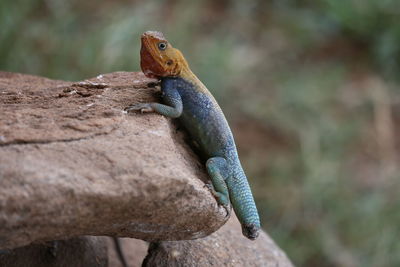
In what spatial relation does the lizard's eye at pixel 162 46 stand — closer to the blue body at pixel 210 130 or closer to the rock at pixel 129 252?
the blue body at pixel 210 130

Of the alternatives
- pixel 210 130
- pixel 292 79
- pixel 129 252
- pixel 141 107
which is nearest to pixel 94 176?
pixel 141 107

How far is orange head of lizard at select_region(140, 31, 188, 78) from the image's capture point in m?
2.88

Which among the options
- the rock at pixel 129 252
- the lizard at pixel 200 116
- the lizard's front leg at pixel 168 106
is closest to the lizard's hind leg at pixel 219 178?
the lizard at pixel 200 116

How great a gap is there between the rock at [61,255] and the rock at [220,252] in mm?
361

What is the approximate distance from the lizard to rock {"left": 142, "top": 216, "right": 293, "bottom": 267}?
25 centimetres

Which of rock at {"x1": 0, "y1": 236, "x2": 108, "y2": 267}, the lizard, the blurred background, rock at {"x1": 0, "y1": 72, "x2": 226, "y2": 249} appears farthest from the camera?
the blurred background

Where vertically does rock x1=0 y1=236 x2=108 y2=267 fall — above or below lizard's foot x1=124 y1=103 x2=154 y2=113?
below

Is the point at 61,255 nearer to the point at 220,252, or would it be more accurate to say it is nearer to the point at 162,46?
the point at 220,252

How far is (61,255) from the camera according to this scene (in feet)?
9.58

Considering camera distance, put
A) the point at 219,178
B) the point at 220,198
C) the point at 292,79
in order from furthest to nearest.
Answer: the point at 292,79
the point at 219,178
the point at 220,198

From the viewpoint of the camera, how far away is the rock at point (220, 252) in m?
2.74

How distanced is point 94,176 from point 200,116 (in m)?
0.92

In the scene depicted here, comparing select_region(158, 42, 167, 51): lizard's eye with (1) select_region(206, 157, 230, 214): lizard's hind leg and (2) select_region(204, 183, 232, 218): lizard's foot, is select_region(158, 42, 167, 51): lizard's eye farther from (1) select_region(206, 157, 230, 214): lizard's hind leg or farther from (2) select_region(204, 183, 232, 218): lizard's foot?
(2) select_region(204, 183, 232, 218): lizard's foot

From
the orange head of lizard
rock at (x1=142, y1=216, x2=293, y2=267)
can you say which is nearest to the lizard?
the orange head of lizard
